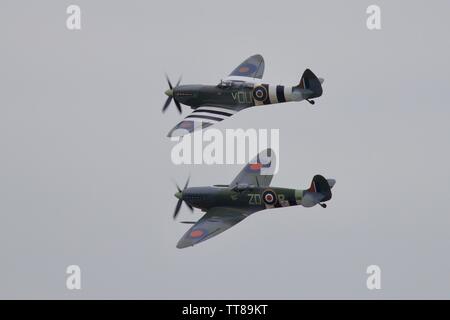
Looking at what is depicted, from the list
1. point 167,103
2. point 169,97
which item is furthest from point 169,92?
point 167,103

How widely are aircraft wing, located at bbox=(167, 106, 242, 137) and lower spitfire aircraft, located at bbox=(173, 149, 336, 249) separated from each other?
5.37 feet

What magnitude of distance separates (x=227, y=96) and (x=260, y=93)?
108cm

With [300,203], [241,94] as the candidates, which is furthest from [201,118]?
[300,203]

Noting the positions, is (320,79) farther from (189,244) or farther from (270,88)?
(189,244)

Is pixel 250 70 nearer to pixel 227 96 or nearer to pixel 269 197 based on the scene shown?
pixel 227 96

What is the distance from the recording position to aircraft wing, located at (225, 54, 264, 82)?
54.2 meters

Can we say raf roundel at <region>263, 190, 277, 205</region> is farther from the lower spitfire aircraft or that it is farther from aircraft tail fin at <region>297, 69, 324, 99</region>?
aircraft tail fin at <region>297, 69, 324, 99</region>

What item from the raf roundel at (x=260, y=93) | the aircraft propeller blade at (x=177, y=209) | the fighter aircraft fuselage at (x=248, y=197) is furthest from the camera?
the raf roundel at (x=260, y=93)

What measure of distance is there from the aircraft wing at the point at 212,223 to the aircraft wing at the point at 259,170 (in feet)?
6.12

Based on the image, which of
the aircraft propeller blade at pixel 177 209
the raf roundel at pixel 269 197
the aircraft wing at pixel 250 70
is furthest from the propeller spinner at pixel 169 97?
the raf roundel at pixel 269 197

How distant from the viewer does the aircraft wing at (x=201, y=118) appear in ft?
163

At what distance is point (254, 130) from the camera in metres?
48.2

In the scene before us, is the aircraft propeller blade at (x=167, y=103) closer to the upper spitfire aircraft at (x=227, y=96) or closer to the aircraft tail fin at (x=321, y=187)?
the upper spitfire aircraft at (x=227, y=96)

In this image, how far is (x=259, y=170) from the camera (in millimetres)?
50312
